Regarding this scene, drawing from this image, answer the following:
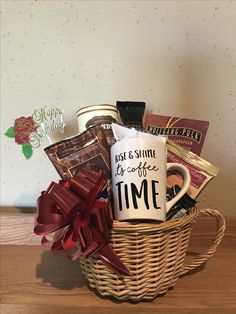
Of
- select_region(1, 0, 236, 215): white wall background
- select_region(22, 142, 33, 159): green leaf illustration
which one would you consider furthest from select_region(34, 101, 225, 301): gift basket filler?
select_region(1, 0, 236, 215): white wall background

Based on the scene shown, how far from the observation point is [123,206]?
0.60 metres

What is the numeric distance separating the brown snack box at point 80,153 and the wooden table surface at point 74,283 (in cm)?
24

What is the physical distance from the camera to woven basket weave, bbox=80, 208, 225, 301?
23.4 inches

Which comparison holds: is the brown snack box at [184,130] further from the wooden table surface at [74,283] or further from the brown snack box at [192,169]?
the wooden table surface at [74,283]

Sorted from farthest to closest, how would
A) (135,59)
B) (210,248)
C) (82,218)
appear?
(135,59)
(210,248)
(82,218)

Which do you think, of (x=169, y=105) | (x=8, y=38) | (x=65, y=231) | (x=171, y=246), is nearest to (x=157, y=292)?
(x=171, y=246)

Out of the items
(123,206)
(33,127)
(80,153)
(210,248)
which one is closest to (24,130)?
(33,127)

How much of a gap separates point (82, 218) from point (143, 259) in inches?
5.1

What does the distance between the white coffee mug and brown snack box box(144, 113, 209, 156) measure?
129 mm

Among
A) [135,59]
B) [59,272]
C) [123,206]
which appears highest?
[135,59]

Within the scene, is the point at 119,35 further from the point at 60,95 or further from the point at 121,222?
the point at 121,222

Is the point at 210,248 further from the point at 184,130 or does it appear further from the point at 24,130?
the point at 24,130

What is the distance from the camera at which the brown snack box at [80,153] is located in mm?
649

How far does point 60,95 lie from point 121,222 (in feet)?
1.65
